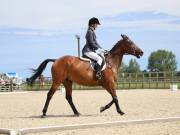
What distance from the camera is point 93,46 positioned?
14.3m

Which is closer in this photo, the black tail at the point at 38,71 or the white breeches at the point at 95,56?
the white breeches at the point at 95,56

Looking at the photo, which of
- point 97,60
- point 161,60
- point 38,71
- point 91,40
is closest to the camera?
point 91,40

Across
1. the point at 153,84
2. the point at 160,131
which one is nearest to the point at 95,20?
the point at 160,131

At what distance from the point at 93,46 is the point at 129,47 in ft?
3.98

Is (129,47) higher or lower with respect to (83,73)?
higher

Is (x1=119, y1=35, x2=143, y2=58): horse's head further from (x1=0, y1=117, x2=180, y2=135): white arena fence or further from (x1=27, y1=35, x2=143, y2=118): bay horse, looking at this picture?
(x1=0, y1=117, x2=180, y2=135): white arena fence

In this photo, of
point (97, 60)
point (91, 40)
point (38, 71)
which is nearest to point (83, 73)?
point (97, 60)

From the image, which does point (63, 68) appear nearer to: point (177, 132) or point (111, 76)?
point (111, 76)

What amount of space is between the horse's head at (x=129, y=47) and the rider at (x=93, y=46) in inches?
32.9

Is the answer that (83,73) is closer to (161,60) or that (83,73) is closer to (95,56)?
(95,56)

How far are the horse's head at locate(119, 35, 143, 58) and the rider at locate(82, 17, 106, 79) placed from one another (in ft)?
2.74

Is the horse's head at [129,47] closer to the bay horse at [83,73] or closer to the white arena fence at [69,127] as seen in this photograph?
the bay horse at [83,73]

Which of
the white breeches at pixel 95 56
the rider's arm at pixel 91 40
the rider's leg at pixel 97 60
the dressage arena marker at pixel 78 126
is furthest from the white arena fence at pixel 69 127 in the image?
the rider's arm at pixel 91 40

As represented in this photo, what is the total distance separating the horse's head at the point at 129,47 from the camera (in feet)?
49.0
